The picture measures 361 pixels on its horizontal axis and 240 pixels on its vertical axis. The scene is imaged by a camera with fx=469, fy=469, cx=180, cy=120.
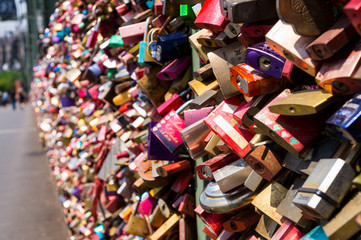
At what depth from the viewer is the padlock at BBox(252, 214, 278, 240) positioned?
34.3 inches

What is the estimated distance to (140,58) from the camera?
1.43m

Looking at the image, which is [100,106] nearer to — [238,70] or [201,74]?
[201,74]

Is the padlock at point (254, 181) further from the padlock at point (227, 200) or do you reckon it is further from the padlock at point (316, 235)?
the padlock at point (316, 235)

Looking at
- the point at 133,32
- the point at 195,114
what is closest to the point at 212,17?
the point at 195,114

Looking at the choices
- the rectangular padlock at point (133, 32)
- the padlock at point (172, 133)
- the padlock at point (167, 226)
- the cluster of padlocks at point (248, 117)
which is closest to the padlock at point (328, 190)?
the cluster of padlocks at point (248, 117)

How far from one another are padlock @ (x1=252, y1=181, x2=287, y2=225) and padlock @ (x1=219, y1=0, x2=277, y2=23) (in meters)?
0.30

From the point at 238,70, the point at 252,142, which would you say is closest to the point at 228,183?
the point at 252,142

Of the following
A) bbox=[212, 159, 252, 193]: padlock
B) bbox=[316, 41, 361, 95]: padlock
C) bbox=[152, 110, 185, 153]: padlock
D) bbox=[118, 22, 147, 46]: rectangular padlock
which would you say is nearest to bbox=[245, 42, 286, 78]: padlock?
bbox=[316, 41, 361, 95]: padlock

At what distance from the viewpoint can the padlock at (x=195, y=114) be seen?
1.09 metres

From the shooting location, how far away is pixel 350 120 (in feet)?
1.99

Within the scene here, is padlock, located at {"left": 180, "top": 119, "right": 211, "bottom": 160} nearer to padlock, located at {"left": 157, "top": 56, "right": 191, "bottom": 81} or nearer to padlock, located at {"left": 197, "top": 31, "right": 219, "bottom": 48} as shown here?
padlock, located at {"left": 197, "top": 31, "right": 219, "bottom": 48}

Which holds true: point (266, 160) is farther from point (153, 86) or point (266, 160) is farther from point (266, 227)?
point (153, 86)

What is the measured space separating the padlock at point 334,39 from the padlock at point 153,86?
0.89 m

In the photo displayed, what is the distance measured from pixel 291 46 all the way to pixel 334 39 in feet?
0.26
